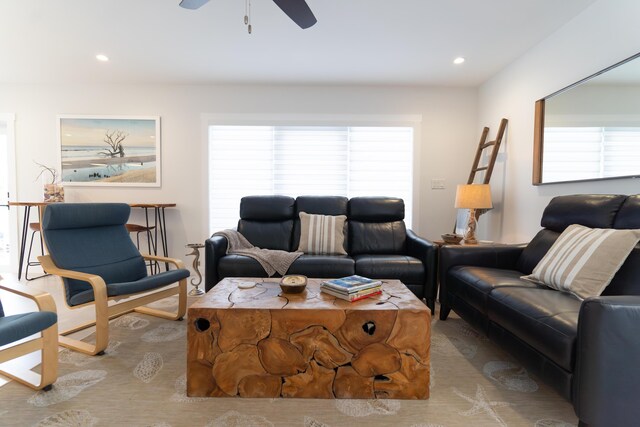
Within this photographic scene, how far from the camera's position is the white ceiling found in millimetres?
2254

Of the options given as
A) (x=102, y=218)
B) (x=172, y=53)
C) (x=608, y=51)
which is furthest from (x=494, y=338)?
(x=172, y=53)

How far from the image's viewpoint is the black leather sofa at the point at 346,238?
262 centimetres

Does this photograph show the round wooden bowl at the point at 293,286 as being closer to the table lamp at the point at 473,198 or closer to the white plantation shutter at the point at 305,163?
the table lamp at the point at 473,198

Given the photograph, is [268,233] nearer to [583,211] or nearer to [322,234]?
[322,234]

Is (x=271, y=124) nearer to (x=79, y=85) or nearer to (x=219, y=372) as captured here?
(x=79, y=85)

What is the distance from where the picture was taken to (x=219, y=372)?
1460mm

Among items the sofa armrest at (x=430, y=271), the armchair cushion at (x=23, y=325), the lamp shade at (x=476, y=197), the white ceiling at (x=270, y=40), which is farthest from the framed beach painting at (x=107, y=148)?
the lamp shade at (x=476, y=197)

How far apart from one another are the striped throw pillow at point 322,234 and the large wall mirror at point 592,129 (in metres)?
1.89

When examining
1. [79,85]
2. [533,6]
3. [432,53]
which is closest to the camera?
[533,6]

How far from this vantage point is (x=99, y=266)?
87.4 inches

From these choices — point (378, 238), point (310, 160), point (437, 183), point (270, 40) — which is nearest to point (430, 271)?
point (378, 238)

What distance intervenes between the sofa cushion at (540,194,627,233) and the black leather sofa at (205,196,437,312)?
89 centimetres

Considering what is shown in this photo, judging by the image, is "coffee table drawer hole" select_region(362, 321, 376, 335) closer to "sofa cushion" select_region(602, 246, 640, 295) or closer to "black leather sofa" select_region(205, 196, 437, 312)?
"black leather sofa" select_region(205, 196, 437, 312)

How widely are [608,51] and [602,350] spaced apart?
212 centimetres
